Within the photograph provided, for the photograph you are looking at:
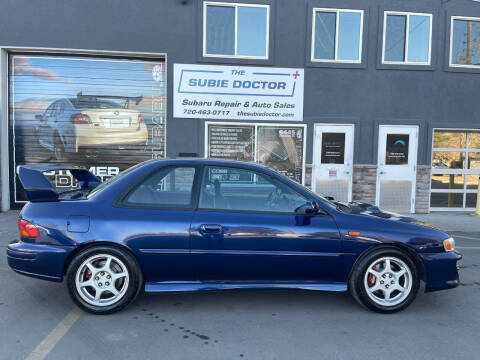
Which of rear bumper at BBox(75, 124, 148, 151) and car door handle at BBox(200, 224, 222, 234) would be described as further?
rear bumper at BBox(75, 124, 148, 151)

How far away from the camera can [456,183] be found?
10.1 metres

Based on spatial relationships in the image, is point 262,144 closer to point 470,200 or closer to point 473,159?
point 473,159

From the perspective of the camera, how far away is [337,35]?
942 centimetres

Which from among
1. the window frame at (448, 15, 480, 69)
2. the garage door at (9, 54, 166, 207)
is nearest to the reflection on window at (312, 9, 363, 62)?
the window frame at (448, 15, 480, 69)

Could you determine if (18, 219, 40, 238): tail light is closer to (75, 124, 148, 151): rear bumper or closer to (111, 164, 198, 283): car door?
(111, 164, 198, 283): car door

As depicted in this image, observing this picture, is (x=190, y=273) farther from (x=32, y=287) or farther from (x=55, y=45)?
(x=55, y=45)

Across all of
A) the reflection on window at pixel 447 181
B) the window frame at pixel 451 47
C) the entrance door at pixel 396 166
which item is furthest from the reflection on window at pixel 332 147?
the window frame at pixel 451 47

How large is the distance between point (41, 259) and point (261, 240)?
2.11m

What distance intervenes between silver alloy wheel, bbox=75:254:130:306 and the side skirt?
0.27 metres

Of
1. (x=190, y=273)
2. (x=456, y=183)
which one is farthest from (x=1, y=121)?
(x=456, y=183)

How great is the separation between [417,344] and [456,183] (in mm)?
8664

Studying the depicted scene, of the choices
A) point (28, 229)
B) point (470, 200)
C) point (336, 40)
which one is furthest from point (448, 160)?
point (28, 229)

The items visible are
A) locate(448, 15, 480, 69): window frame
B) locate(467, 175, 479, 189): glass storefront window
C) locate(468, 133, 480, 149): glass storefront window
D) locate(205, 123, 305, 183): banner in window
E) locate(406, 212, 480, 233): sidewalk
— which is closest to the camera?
locate(406, 212, 480, 233): sidewalk

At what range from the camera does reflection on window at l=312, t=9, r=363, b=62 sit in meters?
9.40
